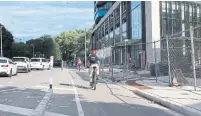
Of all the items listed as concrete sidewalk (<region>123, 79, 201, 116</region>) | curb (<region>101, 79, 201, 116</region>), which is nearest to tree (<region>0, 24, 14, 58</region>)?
concrete sidewalk (<region>123, 79, 201, 116</region>)

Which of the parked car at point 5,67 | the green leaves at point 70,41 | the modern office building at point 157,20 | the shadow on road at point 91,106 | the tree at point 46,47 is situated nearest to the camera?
the shadow on road at point 91,106

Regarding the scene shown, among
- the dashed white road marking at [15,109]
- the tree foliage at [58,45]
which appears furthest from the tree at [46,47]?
the dashed white road marking at [15,109]

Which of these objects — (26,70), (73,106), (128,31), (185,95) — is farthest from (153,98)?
(128,31)

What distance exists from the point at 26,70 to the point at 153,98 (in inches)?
1099

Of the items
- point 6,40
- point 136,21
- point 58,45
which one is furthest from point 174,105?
point 58,45

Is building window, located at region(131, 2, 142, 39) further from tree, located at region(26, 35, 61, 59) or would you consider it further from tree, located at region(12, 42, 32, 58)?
tree, located at region(26, 35, 61, 59)

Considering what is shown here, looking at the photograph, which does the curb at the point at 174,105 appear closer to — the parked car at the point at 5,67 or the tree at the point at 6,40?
the parked car at the point at 5,67

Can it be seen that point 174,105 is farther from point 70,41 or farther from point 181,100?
point 70,41

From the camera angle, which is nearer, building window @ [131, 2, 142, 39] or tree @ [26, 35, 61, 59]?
building window @ [131, 2, 142, 39]

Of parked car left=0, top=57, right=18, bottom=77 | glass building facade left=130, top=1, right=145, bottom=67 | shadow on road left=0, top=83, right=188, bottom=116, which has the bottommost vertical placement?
shadow on road left=0, top=83, right=188, bottom=116

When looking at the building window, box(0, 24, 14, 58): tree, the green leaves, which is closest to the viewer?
the building window

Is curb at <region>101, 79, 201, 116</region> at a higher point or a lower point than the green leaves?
lower

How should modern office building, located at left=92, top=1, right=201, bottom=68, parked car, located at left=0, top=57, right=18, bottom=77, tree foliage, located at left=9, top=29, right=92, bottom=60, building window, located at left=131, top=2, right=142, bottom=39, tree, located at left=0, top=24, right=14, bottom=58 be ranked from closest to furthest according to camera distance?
1. parked car, located at left=0, top=57, right=18, bottom=77
2. modern office building, located at left=92, top=1, right=201, bottom=68
3. building window, located at left=131, top=2, right=142, bottom=39
4. tree, located at left=0, top=24, right=14, bottom=58
5. tree foliage, located at left=9, top=29, right=92, bottom=60

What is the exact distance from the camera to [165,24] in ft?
143
